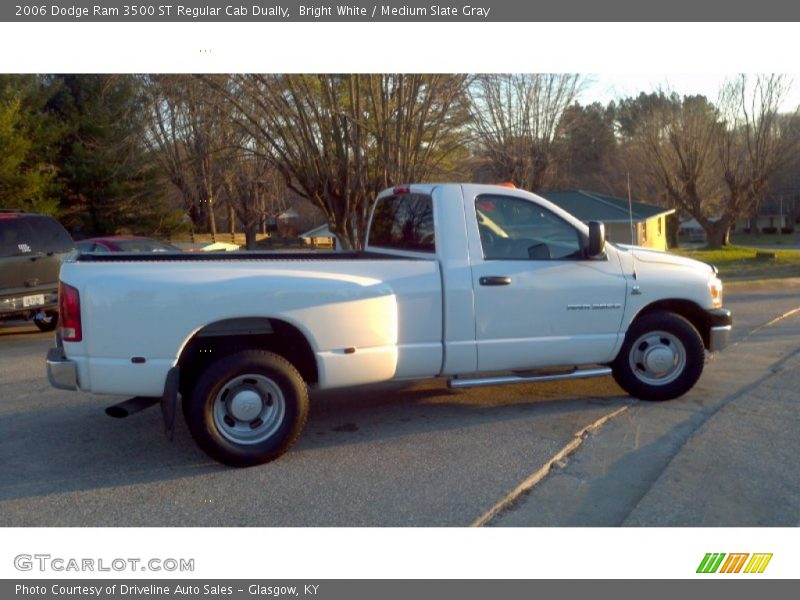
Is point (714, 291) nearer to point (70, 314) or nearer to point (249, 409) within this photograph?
point (249, 409)

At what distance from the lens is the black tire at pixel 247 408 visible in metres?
5.02

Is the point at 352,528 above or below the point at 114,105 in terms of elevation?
below

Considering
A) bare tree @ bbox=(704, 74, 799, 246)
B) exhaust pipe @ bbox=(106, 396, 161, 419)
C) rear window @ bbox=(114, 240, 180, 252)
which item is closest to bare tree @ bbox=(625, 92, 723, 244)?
bare tree @ bbox=(704, 74, 799, 246)

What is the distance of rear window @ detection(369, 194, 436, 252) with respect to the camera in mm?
6133

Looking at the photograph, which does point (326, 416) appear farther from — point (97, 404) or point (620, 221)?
point (620, 221)

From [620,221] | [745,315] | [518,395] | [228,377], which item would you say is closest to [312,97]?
[745,315]

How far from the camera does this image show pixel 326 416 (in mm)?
6355

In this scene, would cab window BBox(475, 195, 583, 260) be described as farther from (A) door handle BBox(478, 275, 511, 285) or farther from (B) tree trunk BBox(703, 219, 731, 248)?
(B) tree trunk BBox(703, 219, 731, 248)

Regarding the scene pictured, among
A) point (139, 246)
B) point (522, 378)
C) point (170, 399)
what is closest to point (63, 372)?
point (170, 399)

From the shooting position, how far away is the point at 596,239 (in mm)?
6012

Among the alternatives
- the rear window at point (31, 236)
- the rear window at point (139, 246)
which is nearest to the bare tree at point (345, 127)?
the rear window at point (139, 246)

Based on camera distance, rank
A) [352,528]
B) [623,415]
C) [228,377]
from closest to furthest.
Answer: [352,528] → [228,377] → [623,415]

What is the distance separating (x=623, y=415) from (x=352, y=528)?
2.99 meters

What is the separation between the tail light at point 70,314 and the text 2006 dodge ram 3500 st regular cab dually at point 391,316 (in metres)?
0.01
